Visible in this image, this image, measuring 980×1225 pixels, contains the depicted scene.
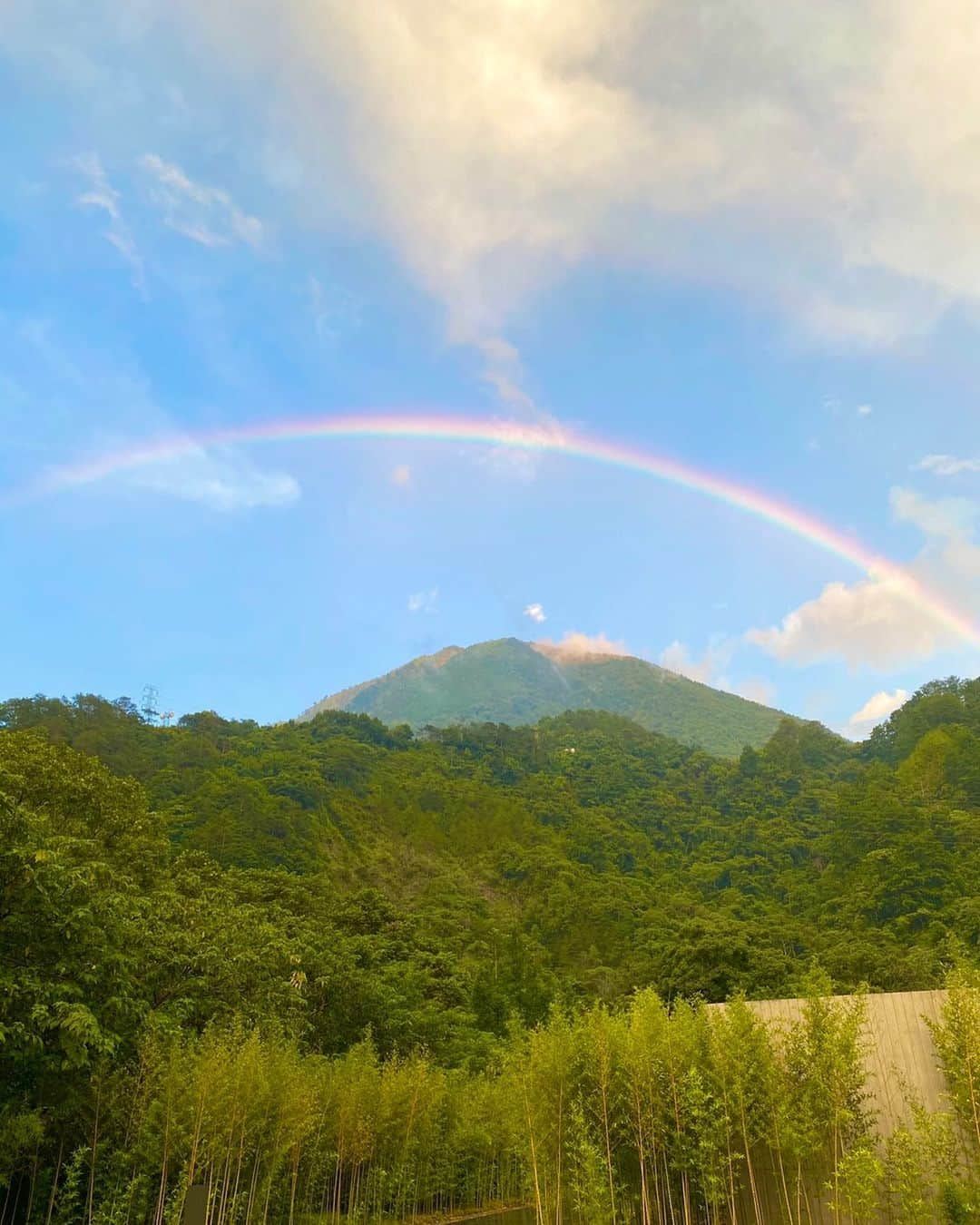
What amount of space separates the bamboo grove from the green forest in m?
0.08

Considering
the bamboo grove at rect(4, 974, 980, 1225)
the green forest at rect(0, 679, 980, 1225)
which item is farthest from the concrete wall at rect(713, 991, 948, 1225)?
the green forest at rect(0, 679, 980, 1225)

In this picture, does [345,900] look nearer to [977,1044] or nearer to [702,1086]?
[702,1086]

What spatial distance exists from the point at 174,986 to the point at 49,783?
6.12m

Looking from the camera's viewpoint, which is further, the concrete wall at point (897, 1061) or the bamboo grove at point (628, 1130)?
the concrete wall at point (897, 1061)

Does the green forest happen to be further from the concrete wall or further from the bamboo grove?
the concrete wall

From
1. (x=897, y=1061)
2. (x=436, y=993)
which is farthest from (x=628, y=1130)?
(x=436, y=993)

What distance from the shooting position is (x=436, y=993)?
4706 centimetres

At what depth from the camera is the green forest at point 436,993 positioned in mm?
15742

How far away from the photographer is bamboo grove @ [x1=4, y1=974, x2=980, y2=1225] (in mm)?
15805

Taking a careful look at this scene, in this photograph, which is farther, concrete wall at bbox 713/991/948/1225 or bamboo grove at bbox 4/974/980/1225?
concrete wall at bbox 713/991/948/1225

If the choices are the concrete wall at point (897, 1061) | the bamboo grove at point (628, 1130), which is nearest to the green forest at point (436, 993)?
the bamboo grove at point (628, 1130)

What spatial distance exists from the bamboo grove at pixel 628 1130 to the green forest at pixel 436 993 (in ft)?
0.27

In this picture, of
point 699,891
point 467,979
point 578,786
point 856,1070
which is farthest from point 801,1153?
point 578,786

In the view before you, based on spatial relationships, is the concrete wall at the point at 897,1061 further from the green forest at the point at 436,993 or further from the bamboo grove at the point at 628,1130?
the green forest at the point at 436,993
